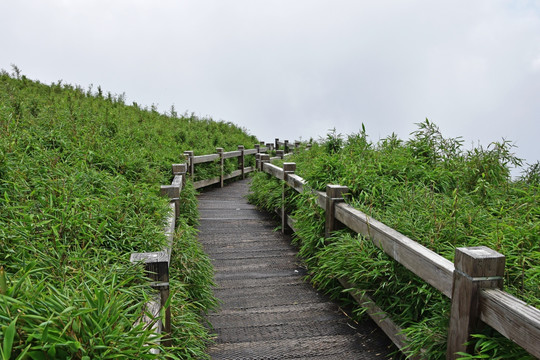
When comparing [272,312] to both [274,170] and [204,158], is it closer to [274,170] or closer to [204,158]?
[274,170]

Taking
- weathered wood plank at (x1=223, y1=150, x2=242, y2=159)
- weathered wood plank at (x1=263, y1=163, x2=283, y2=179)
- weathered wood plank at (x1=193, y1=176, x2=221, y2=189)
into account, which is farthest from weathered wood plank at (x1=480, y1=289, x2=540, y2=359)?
weathered wood plank at (x1=223, y1=150, x2=242, y2=159)

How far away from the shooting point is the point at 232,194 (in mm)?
11289

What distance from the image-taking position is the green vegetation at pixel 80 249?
5.45ft

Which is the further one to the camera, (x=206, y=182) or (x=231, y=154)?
(x=231, y=154)

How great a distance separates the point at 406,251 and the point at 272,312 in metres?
1.66

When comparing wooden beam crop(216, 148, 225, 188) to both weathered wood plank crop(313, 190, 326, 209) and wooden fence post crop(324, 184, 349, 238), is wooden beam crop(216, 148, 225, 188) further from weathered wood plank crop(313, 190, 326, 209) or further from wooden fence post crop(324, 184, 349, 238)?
wooden fence post crop(324, 184, 349, 238)

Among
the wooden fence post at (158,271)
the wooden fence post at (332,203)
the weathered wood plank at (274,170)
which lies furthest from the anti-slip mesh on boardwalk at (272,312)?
the wooden fence post at (158,271)

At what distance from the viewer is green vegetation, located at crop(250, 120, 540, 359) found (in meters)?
2.95

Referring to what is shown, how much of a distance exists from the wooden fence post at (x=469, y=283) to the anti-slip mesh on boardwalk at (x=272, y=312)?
1.09 m

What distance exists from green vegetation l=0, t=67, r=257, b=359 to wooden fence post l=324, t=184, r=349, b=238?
1.47m

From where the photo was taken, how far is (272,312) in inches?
165

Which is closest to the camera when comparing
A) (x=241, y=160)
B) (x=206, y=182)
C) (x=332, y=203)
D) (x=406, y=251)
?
(x=406, y=251)

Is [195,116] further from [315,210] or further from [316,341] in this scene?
[316,341]

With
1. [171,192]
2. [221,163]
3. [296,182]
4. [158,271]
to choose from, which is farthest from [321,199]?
[221,163]
